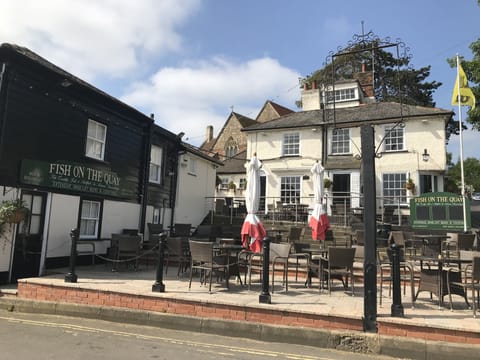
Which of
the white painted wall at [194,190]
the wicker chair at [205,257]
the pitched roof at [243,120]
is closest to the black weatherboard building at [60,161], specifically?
the white painted wall at [194,190]

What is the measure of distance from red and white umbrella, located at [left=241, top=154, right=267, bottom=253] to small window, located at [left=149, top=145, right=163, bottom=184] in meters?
7.62

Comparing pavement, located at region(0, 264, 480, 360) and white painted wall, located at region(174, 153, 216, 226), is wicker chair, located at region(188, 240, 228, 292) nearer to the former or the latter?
pavement, located at region(0, 264, 480, 360)

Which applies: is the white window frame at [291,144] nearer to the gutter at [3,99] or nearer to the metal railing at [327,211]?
the metal railing at [327,211]

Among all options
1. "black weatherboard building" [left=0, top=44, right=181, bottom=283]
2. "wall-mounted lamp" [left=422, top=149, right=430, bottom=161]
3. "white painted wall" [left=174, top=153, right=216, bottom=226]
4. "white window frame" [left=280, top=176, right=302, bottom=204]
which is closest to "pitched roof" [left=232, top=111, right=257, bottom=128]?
"white window frame" [left=280, top=176, right=302, bottom=204]

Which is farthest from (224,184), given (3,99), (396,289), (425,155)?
(396,289)

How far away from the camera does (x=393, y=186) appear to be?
19.9m

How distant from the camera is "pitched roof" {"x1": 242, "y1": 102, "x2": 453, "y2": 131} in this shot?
65.1 ft

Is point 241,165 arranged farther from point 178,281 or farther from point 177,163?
point 178,281

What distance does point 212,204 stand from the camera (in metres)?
20.1

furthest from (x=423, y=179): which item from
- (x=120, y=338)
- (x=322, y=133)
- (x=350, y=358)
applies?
(x=120, y=338)

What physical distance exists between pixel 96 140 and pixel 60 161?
1.80 meters

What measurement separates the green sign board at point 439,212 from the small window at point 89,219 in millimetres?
11053

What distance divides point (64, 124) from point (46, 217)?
2755 millimetres

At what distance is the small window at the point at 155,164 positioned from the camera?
50.6 feet
